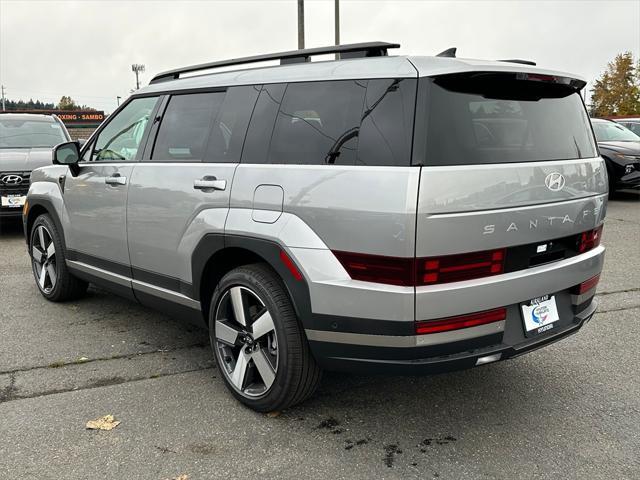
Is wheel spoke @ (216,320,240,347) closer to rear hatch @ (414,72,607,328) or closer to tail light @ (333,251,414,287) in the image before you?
tail light @ (333,251,414,287)

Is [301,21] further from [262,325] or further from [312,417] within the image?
[312,417]

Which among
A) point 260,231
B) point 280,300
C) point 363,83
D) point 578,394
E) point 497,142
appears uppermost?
point 363,83

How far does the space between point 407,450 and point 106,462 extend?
142 centimetres

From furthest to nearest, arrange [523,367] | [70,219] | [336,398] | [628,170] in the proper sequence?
[628,170]
[70,219]
[523,367]
[336,398]

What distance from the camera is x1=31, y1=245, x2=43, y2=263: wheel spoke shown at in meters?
5.32

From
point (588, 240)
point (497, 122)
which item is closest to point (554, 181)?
point (497, 122)

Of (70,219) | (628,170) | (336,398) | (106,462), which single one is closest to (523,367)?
(336,398)

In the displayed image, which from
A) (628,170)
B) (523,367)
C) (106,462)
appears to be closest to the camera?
(106,462)

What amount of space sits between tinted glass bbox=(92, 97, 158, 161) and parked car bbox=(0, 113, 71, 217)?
441 cm

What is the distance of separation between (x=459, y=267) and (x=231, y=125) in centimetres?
158

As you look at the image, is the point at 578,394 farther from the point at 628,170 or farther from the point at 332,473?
the point at 628,170

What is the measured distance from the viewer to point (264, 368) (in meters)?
3.11

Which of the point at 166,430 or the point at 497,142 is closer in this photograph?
the point at 497,142

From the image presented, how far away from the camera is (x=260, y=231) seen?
116 inches
